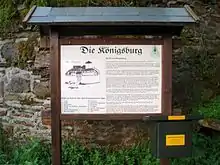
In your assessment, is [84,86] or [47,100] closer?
[84,86]

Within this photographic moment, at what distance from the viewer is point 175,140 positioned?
12.4ft

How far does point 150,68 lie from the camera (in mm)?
3898

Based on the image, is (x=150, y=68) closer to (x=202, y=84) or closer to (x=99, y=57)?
(x=99, y=57)

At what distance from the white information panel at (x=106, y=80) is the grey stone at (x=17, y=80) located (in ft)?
5.82

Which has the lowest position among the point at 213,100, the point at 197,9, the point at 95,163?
the point at 95,163

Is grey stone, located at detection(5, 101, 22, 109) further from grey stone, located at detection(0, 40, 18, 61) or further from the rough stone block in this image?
grey stone, located at detection(0, 40, 18, 61)

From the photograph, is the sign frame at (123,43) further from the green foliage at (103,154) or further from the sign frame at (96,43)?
the green foliage at (103,154)

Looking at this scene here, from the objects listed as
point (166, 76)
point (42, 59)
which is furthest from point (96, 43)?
point (42, 59)

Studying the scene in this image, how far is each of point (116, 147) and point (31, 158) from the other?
40.7 inches

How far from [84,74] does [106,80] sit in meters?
0.20

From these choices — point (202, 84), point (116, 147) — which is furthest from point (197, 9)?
point (116, 147)

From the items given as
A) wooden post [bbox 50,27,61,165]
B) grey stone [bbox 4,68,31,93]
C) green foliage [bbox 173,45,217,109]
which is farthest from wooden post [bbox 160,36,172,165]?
grey stone [bbox 4,68,31,93]

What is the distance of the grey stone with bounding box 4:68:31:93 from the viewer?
555 centimetres

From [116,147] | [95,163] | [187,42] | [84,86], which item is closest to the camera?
[84,86]
